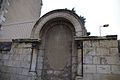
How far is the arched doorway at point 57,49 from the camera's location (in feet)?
16.5

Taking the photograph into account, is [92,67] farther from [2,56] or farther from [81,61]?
[2,56]

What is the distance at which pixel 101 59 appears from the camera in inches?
176

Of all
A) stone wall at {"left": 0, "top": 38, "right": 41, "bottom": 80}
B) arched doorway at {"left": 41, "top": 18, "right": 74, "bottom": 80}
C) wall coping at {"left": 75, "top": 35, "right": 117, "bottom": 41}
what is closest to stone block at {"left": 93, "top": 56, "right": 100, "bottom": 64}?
wall coping at {"left": 75, "top": 35, "right": 117, "bottom": 41}

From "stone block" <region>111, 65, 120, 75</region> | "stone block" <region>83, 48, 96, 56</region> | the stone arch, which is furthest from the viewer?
the stone arch

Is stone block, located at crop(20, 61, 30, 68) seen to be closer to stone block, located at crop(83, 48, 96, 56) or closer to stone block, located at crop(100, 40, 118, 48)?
stone block, located at crop(83, 48, 96, 56)

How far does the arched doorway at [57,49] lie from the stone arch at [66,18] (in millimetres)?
185

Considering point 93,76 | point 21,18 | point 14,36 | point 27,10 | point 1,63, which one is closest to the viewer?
point 93,76

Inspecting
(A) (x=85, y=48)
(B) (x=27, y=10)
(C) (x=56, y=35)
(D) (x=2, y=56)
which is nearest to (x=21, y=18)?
(B) (x=27, y=10)

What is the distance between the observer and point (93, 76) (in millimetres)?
4367

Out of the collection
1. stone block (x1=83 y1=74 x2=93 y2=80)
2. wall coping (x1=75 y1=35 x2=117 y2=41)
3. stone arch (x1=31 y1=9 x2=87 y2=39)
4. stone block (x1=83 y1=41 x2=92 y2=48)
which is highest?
stone arch (x1=31 y1=9 x2=87 y2=39)

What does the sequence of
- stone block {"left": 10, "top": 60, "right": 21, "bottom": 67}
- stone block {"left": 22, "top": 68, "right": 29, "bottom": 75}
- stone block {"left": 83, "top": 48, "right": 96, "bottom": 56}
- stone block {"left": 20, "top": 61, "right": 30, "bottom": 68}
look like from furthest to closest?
stone block {"left": 10, "top": 60, "right": 21, "bottom": 67} < stone block {"left": 20, "top": 61, "right": 30, "bottom": 68} < stone block {"left": 22, "top": 68, "right": 29, "bottom": 75} < stone block {"left": 83, "top": 48, "right": 96, "bottom": 56}

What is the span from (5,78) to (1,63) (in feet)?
2.56

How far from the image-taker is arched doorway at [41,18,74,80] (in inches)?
198

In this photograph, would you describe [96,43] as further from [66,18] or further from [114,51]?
[66,18]
